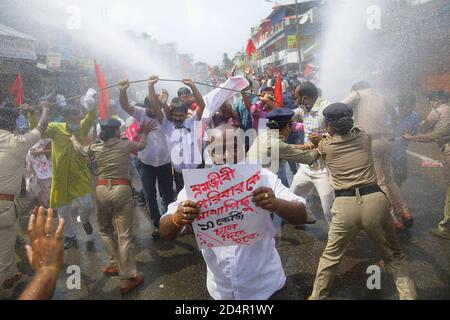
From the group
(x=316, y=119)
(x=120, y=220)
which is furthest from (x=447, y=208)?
(x=120, y=220)

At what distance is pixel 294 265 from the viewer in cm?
353

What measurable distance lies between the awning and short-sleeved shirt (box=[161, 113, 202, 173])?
10805mm

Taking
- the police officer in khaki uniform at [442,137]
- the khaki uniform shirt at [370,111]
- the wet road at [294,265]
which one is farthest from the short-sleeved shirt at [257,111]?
the police officer in khaki uniform at [442,137]

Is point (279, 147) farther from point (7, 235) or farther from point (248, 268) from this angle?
Result: point (7, 235)

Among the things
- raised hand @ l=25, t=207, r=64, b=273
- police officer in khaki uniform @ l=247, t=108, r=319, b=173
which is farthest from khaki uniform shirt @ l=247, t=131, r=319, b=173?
raised hand @ l=25, t=207, r=64, b=273

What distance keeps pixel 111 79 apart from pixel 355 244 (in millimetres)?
16282

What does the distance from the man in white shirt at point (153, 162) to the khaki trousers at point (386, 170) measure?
8.60 feet

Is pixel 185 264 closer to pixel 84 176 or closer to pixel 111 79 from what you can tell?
Result: pixel 84 176

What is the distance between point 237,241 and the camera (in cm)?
175

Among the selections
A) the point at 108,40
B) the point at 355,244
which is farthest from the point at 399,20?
the point at 355,244

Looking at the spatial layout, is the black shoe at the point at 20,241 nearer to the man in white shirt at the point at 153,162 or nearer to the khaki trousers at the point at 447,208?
the man in white shirt at the point at 153,162

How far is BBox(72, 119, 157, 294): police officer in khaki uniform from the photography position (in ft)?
10.9

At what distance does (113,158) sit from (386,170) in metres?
3.18

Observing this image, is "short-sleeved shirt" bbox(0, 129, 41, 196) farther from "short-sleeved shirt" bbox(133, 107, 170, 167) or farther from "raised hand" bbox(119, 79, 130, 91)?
"short-sleeved shirt" bbox(133, 107, 170, 167)
